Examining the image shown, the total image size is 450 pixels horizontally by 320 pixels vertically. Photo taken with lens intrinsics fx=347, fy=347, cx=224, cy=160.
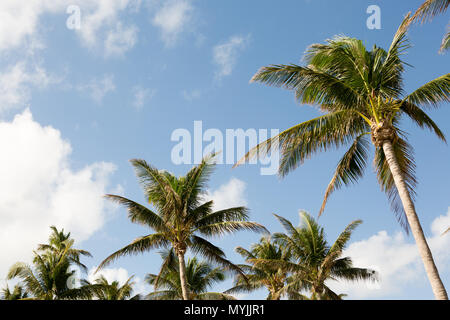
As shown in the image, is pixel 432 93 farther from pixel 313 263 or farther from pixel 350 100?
pixel 313 263

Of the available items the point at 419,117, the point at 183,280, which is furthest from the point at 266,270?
the point at 419,117

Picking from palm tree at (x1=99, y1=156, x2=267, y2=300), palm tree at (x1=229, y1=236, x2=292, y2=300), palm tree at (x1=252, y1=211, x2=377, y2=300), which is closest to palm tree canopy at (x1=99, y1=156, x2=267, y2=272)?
palm tree at (x1=99, y1=156, x2=267, y2=300)

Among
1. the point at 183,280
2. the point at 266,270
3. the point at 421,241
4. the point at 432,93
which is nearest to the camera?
the point at 421,241

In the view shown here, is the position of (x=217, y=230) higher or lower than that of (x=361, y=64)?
lower

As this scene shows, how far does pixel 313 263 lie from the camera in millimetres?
20344

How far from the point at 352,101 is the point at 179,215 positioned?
8536 mm

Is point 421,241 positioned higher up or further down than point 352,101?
further down

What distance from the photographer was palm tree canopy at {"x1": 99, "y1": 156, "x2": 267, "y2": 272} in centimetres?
1462

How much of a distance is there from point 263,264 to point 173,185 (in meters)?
8.46

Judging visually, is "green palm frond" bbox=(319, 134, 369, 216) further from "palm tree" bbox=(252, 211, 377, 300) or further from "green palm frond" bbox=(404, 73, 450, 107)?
"palm tree" bbox=(252, 211, 377, 300)

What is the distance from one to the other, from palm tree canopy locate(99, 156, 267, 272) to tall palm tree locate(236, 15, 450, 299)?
219 inches

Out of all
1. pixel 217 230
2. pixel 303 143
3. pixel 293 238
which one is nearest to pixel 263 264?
pixel 293 238
